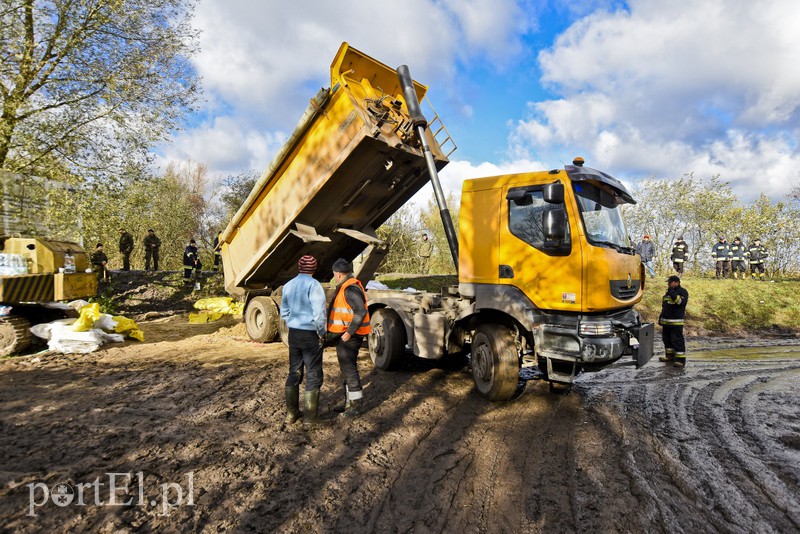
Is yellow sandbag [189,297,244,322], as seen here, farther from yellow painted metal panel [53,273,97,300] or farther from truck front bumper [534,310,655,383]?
truck front bumper [534,310,655,383]

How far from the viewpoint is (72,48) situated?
8812mm

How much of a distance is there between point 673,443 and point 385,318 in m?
3.73

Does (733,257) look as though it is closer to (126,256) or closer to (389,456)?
(389,456)

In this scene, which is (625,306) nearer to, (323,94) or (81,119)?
(323,94)

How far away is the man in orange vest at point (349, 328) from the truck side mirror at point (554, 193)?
222 cm

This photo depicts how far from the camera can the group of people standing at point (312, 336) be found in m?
3.94

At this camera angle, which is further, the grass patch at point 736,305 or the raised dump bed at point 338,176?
the grass patch at point 736,305

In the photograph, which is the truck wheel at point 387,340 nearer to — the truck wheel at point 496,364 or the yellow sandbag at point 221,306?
the truck wheel at point 496,364

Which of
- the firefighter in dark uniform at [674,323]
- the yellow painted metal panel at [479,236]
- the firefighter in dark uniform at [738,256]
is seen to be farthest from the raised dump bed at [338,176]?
the firefighter in dark uniform at [738,256]

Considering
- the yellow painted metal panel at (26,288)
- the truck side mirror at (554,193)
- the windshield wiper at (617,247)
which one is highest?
the truck side mirror at (554,193)

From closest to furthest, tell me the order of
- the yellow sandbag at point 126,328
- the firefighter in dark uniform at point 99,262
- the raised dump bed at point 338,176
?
1. the raised dump bed at point 338,176
2. the yellow sandbag at point 126,328
3. the firefighter in dark uniform at point 99,262

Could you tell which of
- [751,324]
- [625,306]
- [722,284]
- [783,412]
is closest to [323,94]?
[625,306]

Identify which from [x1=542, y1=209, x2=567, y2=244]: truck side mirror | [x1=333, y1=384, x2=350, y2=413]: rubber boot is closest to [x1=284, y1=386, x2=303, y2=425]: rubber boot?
[x1=333, y1=384, x2=350, y2=413]: rubber boot

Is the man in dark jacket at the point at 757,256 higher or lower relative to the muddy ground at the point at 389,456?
higher
